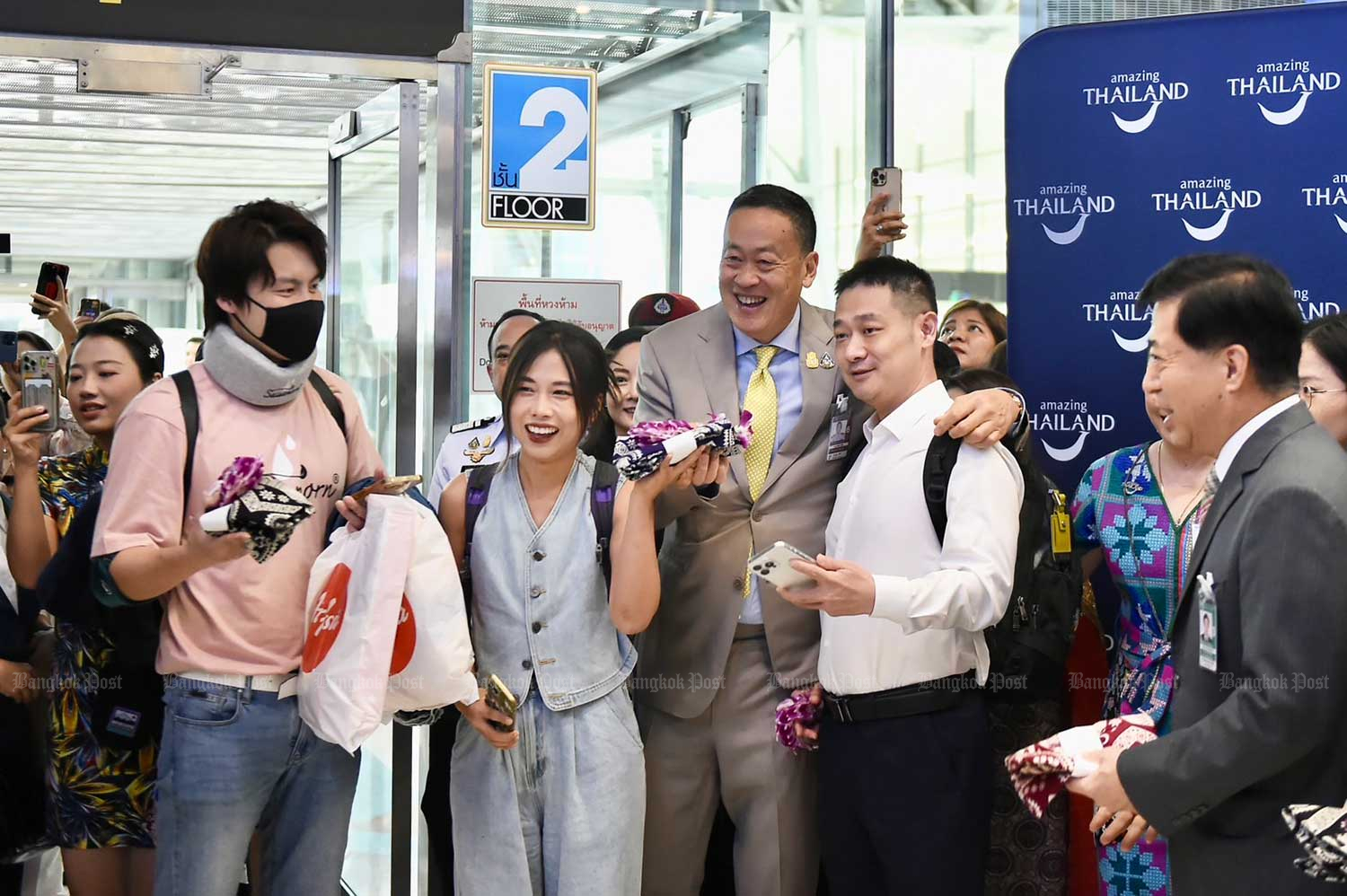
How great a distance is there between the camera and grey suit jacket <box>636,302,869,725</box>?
120 inches

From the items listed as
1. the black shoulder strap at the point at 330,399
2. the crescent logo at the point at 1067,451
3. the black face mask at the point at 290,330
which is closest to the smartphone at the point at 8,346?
the black shoulder strap at the point at 330,399

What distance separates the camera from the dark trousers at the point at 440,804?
3.57 metres

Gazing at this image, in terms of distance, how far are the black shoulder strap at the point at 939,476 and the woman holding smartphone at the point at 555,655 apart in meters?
0.42

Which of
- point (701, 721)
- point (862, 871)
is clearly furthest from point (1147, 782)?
point (701, 721)

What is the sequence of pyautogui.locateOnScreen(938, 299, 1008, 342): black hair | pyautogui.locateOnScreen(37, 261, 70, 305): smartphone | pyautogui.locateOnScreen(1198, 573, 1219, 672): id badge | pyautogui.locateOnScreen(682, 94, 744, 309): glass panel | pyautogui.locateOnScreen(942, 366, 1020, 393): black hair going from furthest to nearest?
pyautogui.locateOnScreen(682, 94, 744, 309): glass panel < pyautogui.locateOnScreen(938, 299, 1008, 342): black hair < pyautogui.locateOnScreen(37, 261, 70, 305): smartphone < pyautogui.locateOnScreen(942, 366, 1020, 393): black hair < pyautogui.locateOnScreen(1198, 573, 1219, 672): id badge

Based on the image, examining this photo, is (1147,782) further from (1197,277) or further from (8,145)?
(8,145)

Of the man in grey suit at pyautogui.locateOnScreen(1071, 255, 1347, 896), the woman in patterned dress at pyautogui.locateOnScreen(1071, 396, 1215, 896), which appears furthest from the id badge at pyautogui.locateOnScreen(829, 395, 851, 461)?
the man in grey suit at pyautogui.locateOnScreen(1071, 255, 1347, 896)

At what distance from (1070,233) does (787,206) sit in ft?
3.15

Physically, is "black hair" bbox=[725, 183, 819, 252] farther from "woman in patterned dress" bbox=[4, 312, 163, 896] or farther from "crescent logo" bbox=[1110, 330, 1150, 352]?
"woman in patterned dress" bbox=[4, 312, 163, 896]

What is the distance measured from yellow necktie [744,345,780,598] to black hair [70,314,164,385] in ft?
5.10

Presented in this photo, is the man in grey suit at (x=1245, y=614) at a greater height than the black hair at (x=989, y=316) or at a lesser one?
lesser

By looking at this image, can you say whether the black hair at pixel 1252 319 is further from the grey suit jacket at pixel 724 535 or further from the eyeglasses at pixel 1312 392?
the grey suit jacket at pixel 724 535

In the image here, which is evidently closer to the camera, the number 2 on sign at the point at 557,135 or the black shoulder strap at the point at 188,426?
the black shoulder strap at the point at 188,426

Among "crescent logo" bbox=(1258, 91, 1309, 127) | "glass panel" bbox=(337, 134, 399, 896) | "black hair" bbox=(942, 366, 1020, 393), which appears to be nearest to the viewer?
"black hair" bbox=(942, 366, 1020, 393)
